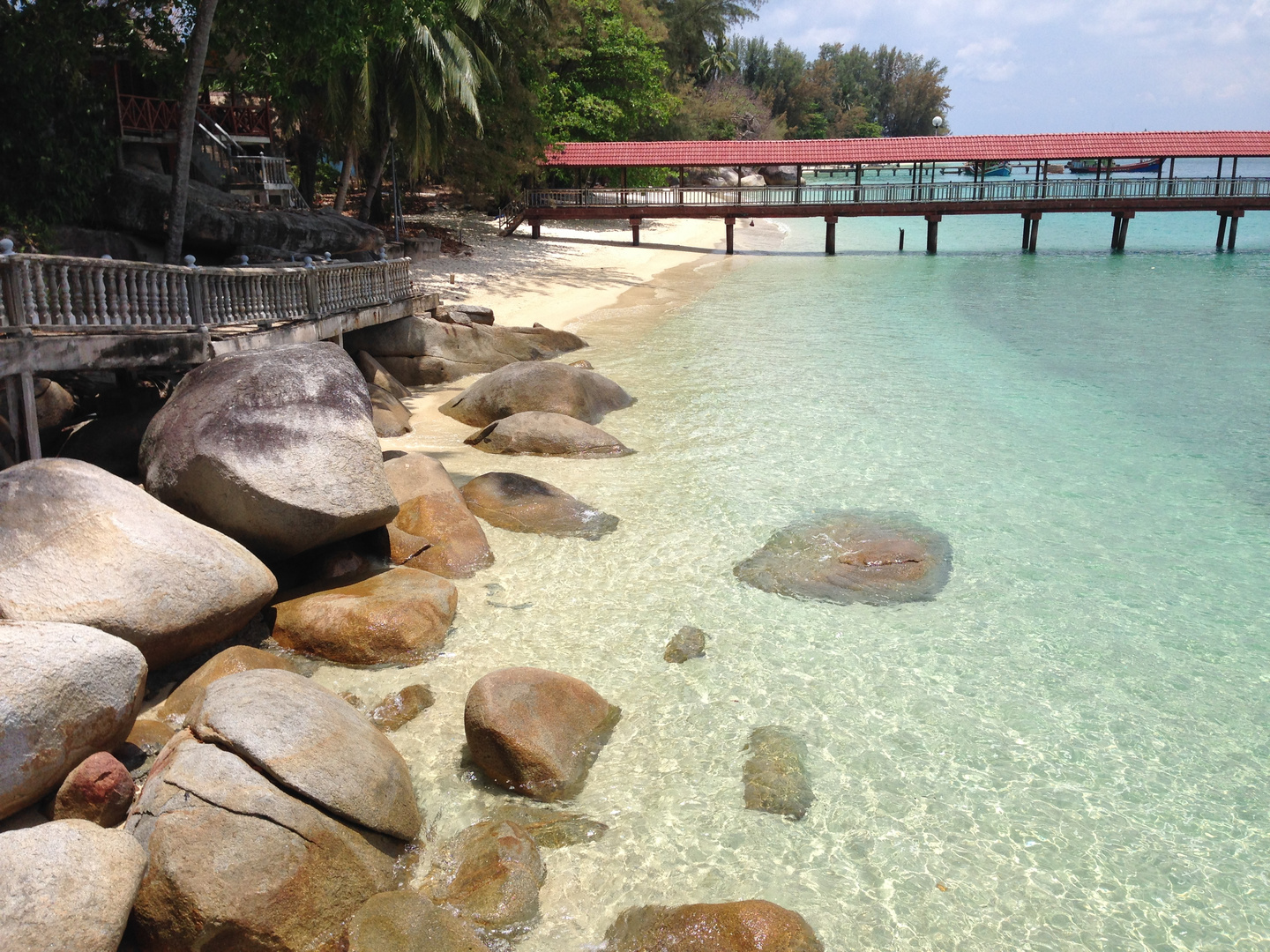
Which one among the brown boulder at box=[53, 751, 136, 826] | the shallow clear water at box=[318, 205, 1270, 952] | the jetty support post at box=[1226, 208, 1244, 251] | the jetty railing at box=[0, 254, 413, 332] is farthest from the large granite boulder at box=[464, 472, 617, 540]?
the jetty support post at box=[1226, 208, 1244, 251]

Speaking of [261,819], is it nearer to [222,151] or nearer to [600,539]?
[600,539]

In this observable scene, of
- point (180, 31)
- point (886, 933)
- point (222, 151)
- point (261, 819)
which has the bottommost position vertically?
point (886, 933)

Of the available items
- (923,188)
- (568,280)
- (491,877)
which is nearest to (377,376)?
(491,877)

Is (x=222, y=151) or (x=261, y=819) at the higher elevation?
(x=222, y=151)

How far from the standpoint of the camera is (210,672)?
274 inches

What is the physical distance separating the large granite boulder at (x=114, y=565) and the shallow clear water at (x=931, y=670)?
107 cm

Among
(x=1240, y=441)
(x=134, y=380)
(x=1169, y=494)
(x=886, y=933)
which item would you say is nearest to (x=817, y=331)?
(x=1240, y=441)

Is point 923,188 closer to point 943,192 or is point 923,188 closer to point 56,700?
point 943,192

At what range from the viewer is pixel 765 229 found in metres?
56.5

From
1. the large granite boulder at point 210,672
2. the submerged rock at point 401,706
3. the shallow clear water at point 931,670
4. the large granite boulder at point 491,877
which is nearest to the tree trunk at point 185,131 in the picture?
the shallow clear water at point 931,670

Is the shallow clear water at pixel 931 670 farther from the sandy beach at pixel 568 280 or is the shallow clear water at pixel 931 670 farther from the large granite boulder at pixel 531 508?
the sandy beach at pixel 568 280

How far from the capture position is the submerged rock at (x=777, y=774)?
621 cm

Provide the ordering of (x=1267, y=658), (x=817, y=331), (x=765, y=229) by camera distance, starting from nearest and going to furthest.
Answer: (x=1267, y=658)
(x=817, y=331)
(x=765, y=229)

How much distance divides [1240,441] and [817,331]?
10.7m
